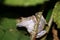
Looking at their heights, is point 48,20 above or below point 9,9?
below

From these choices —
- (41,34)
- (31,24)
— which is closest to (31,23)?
(31,24)

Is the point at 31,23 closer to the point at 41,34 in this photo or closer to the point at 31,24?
the point at 31,24

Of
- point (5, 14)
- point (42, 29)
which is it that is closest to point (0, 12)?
Result: point (5, 14)

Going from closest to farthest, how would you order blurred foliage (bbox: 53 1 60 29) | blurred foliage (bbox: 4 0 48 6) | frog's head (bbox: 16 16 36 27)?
blurred foliage (bbox: 4 0 48 6) → blurred foliage (bbox: 53 1 60 29) → frog's head (bbox: 16 16 36 27)

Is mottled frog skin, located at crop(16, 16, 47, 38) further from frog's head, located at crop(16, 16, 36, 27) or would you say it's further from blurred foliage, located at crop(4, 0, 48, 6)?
blurred foliage, located at crop(4, 0, 48, 6)

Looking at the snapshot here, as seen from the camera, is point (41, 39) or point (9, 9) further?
point (9, 9)

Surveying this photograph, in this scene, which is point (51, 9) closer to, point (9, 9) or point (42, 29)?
point (42, 29)

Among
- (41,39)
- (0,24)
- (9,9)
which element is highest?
(9,9)

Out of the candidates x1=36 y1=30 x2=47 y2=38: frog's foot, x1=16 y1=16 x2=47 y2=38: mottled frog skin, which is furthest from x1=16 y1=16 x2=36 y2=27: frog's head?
x1=36 y1=30 x2=47 y2=38: frog's foot

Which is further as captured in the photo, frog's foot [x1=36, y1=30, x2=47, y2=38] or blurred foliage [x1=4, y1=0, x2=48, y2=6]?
frog's foot [x1=36, y1=30, x2=47, y2=38]
